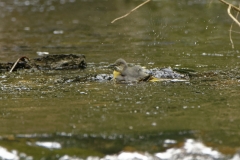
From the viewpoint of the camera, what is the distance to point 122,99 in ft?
23.9

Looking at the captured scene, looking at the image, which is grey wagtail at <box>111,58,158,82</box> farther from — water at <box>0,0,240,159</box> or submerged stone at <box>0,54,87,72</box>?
submerged stone at <box>0,54,87,72</box>

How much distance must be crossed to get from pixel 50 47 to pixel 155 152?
31.2ft

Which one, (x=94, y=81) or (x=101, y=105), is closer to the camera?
(x=101, y=105)

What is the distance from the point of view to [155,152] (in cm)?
516

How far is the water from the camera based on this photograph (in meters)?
5.41

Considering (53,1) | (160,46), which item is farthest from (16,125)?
(53,1)

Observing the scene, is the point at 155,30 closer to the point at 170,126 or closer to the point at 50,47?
the point at 50,47

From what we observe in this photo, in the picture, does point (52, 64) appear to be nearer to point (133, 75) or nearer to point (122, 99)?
point (133, 75)

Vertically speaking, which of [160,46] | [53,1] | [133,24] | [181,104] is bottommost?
[53,1]

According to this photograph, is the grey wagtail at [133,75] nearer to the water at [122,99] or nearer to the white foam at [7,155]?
the water at [122,99]

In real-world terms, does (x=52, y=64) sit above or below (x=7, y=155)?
below

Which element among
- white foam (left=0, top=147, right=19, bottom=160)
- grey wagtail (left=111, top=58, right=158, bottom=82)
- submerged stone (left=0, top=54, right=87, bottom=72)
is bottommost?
submerged stone (left=0, top=54, right=87, bottom=72)

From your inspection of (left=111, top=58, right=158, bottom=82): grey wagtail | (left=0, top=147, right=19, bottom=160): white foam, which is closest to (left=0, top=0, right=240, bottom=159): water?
(left=0, top=147, right=19, bottom=160): white foam

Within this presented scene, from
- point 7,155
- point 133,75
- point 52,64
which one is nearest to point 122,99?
point 133,75
